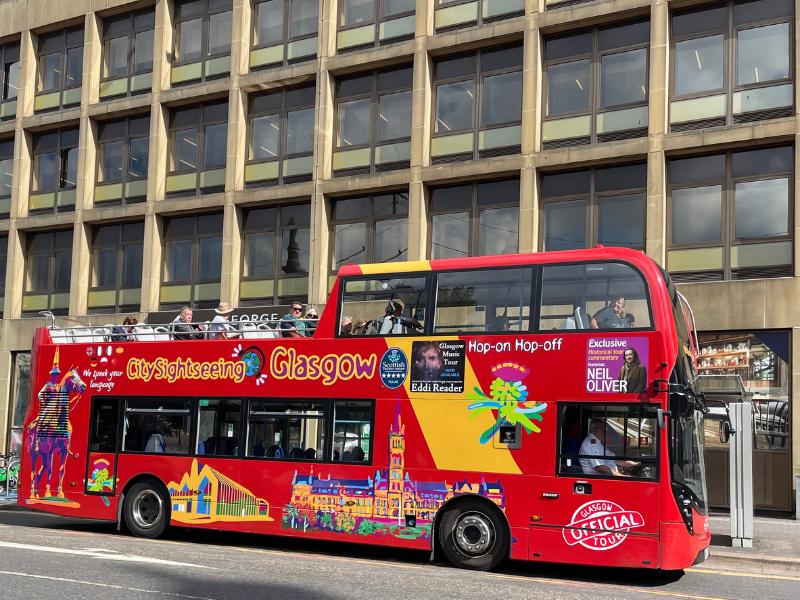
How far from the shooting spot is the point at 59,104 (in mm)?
31328

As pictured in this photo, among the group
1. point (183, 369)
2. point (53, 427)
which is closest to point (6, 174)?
point (53, 427)

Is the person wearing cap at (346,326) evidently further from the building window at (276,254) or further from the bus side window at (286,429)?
the building window at (276,254)

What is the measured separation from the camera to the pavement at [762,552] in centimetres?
1316

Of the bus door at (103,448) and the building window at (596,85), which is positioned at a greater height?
the building window at (596,85)

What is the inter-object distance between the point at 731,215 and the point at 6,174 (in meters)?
23.1

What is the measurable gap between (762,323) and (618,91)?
611 cm

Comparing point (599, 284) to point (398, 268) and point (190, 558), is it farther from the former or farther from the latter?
point (190, 558)

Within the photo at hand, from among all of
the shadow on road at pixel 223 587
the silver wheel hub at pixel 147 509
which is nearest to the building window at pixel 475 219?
the silver wheel hub at pixel 147 509

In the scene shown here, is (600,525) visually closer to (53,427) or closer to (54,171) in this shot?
(53,427)

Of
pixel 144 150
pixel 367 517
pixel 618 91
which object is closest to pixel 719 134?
pixel 618 91

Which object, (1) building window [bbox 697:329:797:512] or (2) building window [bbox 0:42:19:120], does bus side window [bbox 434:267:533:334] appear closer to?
(1) building window [bbox 697:329:797:512]

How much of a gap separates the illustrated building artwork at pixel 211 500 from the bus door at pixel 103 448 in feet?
4.16

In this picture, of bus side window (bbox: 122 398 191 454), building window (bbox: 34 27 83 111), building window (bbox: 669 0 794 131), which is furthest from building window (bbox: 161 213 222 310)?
building window (bbox: 669 0 794 131)

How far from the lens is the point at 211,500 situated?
577 inches
